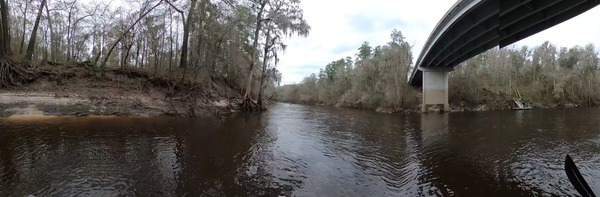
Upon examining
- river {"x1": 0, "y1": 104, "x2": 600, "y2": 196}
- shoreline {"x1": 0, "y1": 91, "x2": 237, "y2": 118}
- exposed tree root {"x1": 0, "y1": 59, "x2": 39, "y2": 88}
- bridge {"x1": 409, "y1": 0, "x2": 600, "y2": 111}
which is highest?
bridge {"x1": 409, "y1": 0, "x2": 600, "y2": 111}


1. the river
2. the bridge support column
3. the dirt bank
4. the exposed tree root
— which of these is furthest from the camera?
the bridge support column

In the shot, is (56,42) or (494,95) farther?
(494,95)

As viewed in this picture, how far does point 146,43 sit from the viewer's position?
2933 cm

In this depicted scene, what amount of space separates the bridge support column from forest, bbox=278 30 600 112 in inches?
63.2

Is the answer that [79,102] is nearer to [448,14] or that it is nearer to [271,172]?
[271,172]

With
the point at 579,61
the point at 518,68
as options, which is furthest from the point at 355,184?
the point at 579,61

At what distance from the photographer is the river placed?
6.14 m

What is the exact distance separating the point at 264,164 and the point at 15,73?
17259 mm

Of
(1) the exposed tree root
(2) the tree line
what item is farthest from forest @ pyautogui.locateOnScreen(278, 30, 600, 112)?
(1) the exposed tree root

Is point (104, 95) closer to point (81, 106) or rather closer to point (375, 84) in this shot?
point (81, 106)

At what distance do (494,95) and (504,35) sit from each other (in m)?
28.5

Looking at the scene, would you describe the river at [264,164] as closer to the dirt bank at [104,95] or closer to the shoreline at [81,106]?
the shoreline at [81,106]

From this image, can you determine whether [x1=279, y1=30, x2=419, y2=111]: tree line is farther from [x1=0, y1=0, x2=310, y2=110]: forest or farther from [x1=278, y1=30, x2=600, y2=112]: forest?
[x1=0, y1=0, x2=310, y2=110]: forest

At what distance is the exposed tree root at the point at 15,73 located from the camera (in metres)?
15.9
